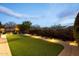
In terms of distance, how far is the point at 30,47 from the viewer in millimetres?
2318

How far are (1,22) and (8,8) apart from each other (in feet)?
0.42

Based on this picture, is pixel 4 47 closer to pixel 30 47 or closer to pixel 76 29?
pixel 30 47

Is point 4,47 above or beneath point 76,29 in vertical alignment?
beneath

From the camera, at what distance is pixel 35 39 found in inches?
92.7

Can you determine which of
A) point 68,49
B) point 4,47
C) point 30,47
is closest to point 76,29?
point 68,49

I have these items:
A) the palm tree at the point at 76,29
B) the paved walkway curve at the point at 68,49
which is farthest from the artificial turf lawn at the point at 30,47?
the palm tree at the point at 76,29

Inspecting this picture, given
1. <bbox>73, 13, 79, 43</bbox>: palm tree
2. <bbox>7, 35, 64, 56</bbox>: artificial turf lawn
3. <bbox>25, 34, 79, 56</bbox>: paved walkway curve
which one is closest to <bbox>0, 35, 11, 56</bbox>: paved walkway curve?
<bbox>7, 35, 64, 56</bbox>: artificial turf lawn

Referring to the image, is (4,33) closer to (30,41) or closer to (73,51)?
(30,41)

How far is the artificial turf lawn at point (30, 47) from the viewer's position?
2311 millimetres

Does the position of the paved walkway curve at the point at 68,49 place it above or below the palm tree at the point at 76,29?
below

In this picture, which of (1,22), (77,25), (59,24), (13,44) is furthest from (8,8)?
(77,25)

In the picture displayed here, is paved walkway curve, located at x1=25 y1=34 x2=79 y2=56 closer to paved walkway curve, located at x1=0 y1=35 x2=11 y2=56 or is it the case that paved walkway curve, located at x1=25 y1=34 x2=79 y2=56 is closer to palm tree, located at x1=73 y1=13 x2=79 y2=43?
palm tree, located at x1=73 y1=13 x2=79 y2=43

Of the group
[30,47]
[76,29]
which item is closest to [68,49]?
[76,29]

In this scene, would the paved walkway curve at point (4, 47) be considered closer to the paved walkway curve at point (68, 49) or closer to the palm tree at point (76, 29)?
the paved walkway curve at point (68, 49)
